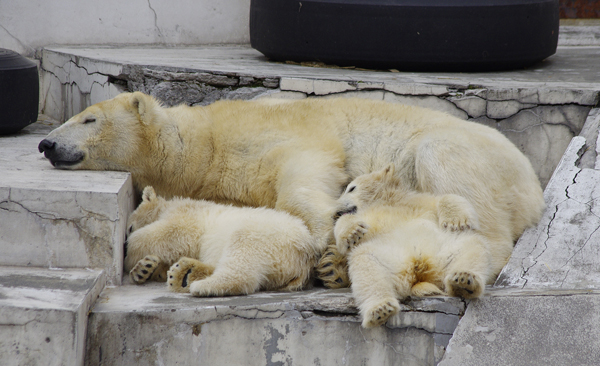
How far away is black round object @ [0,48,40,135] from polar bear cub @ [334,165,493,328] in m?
2.77

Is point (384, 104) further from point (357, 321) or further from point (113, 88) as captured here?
point (113, 88)

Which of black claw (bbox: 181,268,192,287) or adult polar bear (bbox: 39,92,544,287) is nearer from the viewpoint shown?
black claw (bbox: 181,268,192,287)

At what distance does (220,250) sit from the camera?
118 inches

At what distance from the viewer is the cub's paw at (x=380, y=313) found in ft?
7.95

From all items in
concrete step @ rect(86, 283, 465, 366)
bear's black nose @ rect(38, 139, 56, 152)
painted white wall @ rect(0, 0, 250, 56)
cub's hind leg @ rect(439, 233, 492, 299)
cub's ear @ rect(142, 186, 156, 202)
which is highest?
painted white wall @ rect(0, 0, 250, 56)

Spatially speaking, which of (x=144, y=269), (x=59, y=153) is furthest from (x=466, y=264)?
(x=59, y=153)

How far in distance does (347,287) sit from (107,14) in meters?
4.71

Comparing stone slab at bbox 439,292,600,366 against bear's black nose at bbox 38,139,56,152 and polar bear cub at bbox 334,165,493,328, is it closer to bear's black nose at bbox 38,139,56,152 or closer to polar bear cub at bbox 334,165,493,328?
polar bear cub at bbox 334,165,493,328

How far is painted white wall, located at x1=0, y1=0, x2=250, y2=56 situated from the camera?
19.9 ft

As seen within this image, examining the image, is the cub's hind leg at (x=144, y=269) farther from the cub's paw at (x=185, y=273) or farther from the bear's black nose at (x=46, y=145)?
the bear's black nose at (x=46, y=145)

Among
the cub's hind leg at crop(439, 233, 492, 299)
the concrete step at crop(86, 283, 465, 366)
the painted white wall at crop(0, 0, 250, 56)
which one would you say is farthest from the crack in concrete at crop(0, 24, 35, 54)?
the cub's hind leg at crop(439, 233, 492, 299)

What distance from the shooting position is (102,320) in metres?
2.50

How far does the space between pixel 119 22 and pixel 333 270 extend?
4.59 m

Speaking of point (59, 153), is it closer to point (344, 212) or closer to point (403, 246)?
point (344, 212)
